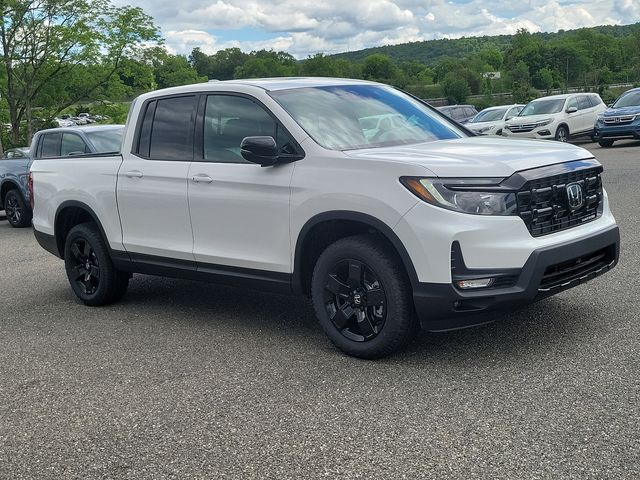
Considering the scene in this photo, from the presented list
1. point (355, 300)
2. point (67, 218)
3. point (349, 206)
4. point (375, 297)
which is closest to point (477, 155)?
point (349, 206)

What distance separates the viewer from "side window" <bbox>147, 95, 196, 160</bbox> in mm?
5855

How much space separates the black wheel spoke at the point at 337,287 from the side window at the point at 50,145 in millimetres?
8879

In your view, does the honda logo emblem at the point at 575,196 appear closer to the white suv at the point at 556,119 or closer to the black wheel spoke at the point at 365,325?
the black wheel spoke at the point at 365,325

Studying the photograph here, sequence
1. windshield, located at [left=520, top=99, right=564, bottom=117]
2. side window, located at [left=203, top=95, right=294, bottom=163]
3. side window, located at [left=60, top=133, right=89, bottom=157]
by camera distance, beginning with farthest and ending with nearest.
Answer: windshield, located at [left=520, top=99, right=564, bottom=117] → side window, located at [left=60, top=133, right=89, bottom=157] → side window, located at [left=203, top=95, right=294, bottom=163]

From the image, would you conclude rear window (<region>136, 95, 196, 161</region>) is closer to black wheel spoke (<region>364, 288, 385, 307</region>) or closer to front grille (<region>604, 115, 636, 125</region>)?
black wheel spoke (<region>364, 288, 385, 307</region>)

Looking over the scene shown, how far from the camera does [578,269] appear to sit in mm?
4715

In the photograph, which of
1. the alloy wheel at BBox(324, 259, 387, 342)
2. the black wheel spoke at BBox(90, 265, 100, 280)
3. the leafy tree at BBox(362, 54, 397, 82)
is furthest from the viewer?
the leafy tree at BBox(362, 54, 397, 82)

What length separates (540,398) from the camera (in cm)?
399

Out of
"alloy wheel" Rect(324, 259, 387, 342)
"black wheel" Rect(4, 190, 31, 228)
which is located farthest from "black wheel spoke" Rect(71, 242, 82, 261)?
"black wheel" Rect(4, 190, 31, 228)

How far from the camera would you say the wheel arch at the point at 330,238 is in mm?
4469

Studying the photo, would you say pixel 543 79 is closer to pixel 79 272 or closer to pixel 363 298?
pixel 79 272

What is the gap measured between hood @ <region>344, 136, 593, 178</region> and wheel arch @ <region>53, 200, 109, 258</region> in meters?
3.03

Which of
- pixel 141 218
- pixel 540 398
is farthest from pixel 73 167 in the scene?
pixel 540 398

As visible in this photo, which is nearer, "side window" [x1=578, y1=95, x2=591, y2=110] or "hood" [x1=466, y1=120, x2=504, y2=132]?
"side window" [x1=578, y1=95, x2=591, y2=110]
